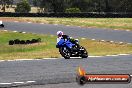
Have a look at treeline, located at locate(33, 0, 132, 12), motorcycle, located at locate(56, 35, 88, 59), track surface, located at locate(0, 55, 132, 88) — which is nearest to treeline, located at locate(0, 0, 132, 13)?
treeline, located at locate(33, 0, 132, 12)

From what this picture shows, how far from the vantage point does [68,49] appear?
1483cm

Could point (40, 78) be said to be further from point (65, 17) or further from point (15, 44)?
point (65, 17)

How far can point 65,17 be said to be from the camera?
2194 inches

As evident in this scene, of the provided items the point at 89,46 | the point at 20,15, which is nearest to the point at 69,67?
the point at 89,46

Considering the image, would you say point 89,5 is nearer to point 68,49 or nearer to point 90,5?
point 90,5

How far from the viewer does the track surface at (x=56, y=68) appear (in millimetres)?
10492

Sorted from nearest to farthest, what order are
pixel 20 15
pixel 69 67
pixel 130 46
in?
pixel 69 67 → pixel 130 46 → pixel 20 15

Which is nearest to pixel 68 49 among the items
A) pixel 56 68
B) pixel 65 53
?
pixel 65 53

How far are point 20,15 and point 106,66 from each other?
141ft

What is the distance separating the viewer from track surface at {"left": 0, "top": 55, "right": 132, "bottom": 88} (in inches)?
413

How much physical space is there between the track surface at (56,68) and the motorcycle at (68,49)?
434 mm

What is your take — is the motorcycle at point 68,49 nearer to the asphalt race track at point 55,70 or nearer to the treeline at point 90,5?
the asphalt race track at point 55,70

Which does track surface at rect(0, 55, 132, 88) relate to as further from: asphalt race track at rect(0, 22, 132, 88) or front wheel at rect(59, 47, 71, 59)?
front wheel at rect(59, 47, 71, 59)

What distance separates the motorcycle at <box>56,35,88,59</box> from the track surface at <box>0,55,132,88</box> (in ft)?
1.42
